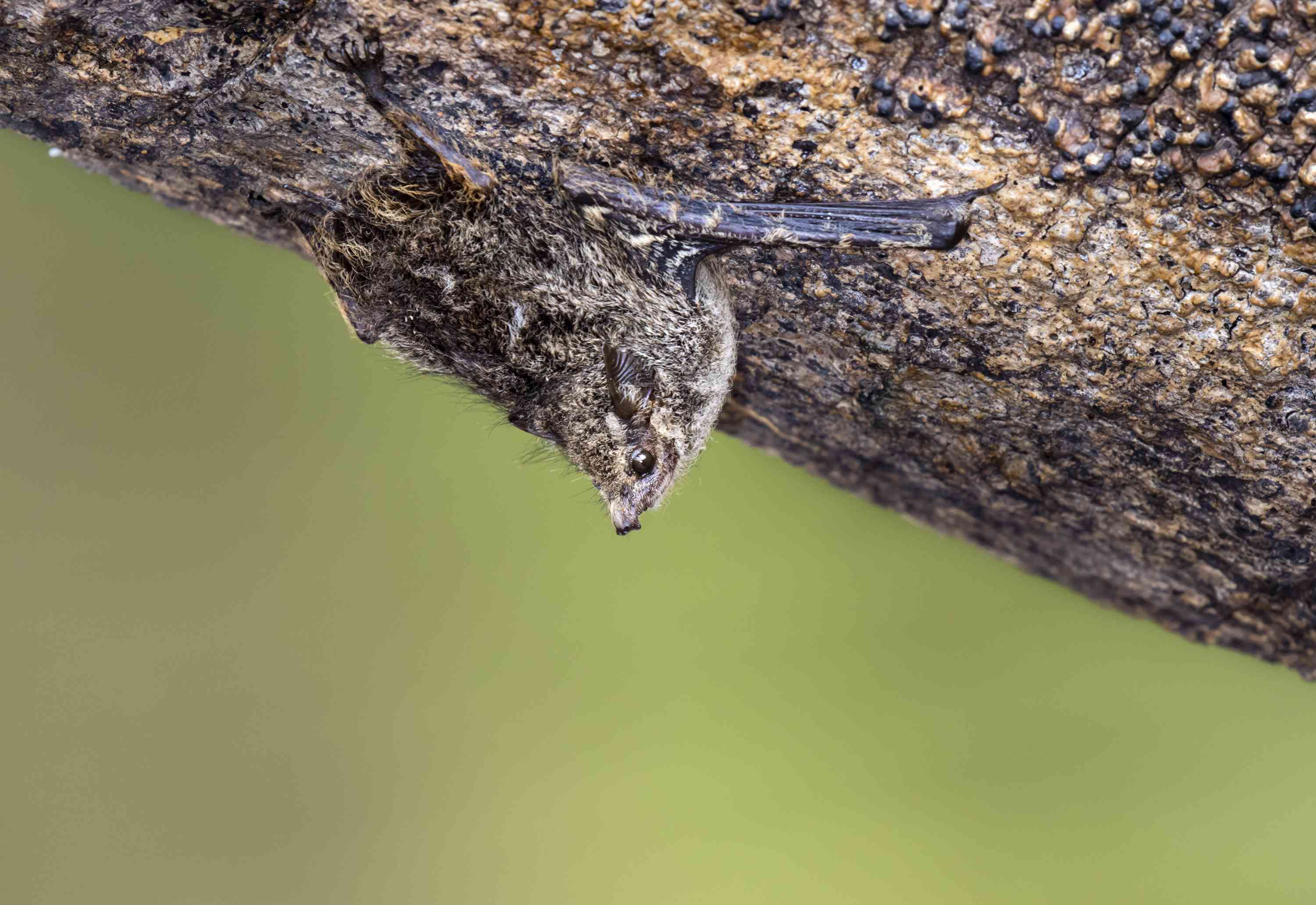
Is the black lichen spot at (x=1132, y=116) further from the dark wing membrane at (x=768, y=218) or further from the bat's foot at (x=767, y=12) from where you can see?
the bat's foot at (x=767, y=12)

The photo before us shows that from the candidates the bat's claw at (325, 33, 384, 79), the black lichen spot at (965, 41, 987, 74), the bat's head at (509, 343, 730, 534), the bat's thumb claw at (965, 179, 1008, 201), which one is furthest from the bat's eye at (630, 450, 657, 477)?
the black lichen spot at (965, 41, 987, 74)

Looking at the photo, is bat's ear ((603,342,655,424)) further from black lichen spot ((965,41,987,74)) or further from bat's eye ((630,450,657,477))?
black lichen spot ((965,41,987,74))

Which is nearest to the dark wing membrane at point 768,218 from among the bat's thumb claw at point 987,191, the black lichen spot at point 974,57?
the bat's thumb claw at point 987,191

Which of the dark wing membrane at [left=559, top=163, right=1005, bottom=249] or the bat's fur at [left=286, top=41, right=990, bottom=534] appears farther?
the bat's fur at [left=286, top=41, right=990, bottom=534]

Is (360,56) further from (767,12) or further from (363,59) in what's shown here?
(767,12)

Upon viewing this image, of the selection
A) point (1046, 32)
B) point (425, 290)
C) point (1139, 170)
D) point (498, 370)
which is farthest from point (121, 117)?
point (1139, 170)

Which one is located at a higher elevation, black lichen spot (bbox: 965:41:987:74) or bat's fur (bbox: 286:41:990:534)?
black lichen spot (bbox: 965:41:987:74)

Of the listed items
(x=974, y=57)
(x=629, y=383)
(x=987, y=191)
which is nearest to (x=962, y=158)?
(x=987, y=191)

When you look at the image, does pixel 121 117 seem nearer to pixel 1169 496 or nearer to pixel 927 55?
pixel 927 55
